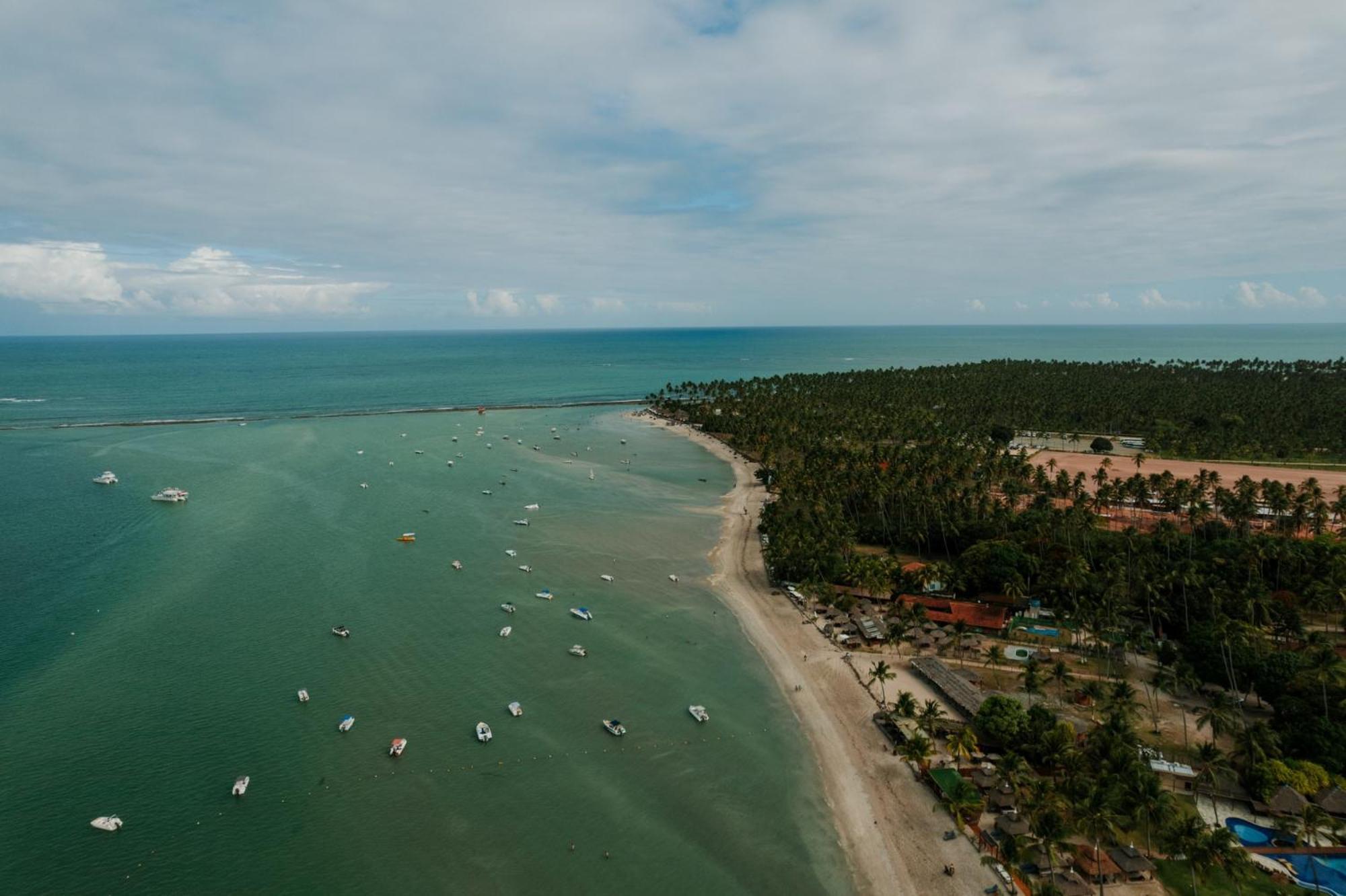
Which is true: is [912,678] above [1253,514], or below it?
below

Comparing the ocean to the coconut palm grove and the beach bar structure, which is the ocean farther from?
the beach bar structure

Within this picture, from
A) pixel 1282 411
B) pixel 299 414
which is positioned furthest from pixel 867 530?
pixel 299 414

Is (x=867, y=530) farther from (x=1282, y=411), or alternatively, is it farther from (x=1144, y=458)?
(x=1282, y=411)

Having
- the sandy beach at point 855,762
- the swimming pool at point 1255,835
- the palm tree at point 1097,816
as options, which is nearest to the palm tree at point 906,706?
the sandy beach at point 855,762

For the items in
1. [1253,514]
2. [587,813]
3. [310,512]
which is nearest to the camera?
[587,813]

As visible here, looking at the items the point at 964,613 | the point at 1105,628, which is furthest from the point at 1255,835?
the point at 964,613

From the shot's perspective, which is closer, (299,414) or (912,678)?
(912,678)

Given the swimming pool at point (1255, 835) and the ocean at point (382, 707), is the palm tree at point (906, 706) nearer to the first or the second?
the ocean at point (382, 707)

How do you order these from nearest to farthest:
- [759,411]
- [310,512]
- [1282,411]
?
[310,512]
[1282,411]
[759,411]
